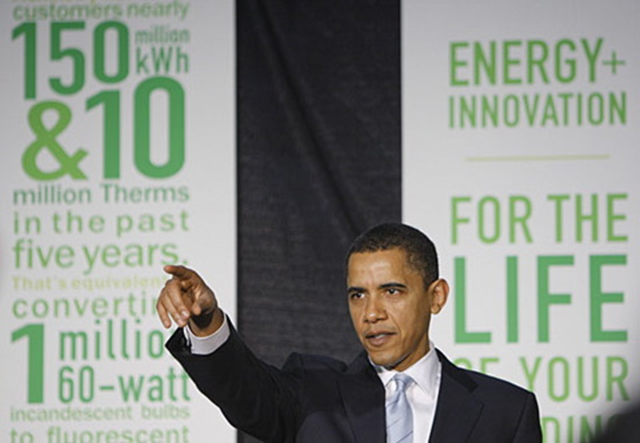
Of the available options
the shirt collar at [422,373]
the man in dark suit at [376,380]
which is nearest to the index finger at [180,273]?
the man in dark suit at [376,380]

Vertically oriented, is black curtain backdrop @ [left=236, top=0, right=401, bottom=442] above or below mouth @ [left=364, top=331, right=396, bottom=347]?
above

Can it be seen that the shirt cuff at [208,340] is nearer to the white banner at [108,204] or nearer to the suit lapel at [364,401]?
the suit lapel at [364,401]

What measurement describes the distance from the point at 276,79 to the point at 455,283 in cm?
96

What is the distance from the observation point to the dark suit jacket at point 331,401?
2.37 metres

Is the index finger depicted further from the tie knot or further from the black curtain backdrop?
the black curtain backdrop

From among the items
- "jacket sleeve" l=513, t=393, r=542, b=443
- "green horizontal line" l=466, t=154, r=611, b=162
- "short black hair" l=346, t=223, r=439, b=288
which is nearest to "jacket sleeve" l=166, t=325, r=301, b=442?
"short black hair" l=346, t=223, r=439, b=288

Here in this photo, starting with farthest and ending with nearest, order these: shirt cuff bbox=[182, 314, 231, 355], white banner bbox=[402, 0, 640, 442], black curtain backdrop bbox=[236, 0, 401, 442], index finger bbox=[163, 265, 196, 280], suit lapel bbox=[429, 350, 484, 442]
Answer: black curtain backdrop bbox=[236, 0, 401, 442]
white banner bbox=[402, 0, 640, 442]
suit lapel bbox=[429, 350, 484, 442]
shirt cuff bbox=[182, 314, 231, 355]
index finger bbox=[163, 265, 196, 280]

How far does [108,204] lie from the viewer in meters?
4.18

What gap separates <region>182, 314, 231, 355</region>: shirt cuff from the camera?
234 centimetres

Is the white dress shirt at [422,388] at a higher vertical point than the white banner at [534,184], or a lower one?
lower

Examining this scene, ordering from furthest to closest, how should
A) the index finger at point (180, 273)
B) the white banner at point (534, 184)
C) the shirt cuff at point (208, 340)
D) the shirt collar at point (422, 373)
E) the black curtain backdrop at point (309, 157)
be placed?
the black curtain backdrop at point (309, 157) < the white banner at point (534, 184) < the shirt collar at point (422, 373) < the shirt cuff at point (208, 340) < the index finger at point (180, 273)

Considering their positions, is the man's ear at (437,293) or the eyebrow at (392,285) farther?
the man's ear at (437,293)

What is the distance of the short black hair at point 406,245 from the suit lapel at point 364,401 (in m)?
0.23

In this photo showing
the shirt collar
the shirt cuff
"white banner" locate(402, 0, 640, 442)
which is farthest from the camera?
"white banner" locate(402, 0, 640, 442)
